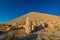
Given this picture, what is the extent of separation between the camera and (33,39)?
2142cm

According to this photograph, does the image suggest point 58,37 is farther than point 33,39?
No

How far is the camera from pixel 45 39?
57.4 feet

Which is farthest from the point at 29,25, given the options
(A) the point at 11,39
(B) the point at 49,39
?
(A) the point at 11,39

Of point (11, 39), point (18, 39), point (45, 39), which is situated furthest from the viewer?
point (18, 39)

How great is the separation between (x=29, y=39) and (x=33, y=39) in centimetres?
59

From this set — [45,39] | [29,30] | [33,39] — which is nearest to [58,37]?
[45,39]

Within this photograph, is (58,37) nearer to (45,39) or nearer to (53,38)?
(53,38)

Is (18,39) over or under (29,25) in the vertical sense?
under

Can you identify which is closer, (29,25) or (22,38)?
(22,38)

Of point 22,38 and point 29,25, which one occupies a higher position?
point 29,25

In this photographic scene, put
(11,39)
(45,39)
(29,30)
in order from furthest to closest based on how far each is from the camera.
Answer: (29,30), (45,39), (11,39)

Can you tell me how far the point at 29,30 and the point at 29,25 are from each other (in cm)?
156

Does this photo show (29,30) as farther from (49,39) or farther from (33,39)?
(49,39)

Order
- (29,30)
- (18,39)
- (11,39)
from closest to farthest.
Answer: (11,39)
(18,39)
(29,30)
